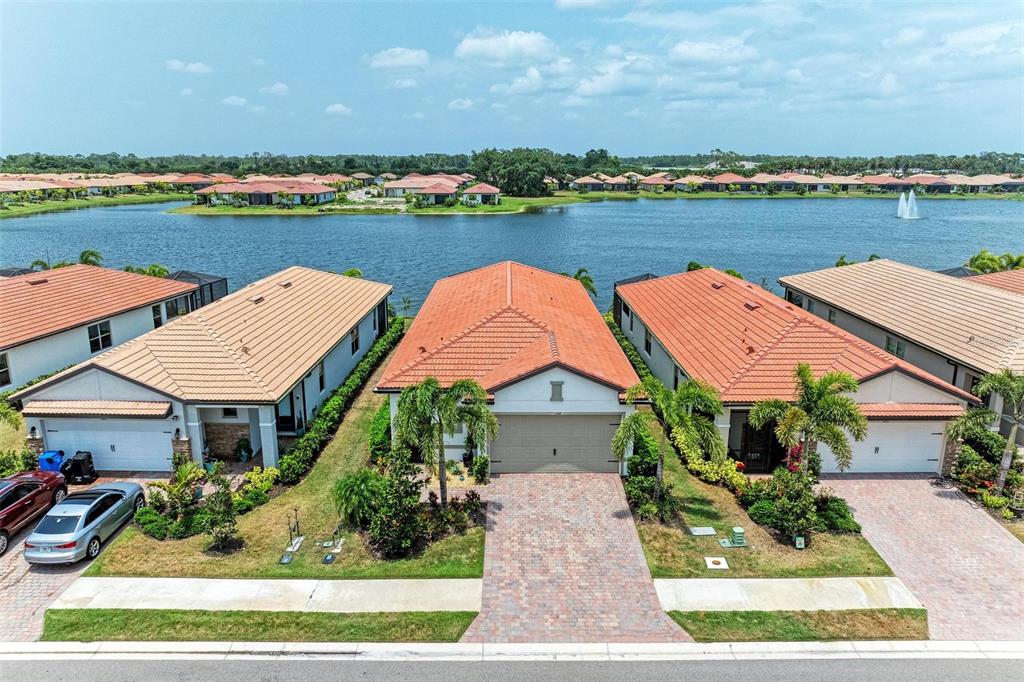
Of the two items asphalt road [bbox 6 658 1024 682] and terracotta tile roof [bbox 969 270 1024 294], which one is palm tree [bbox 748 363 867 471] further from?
terracotta tile roof [bbox 969 270 1024 294]

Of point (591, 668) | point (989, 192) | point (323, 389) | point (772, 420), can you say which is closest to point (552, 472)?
point (772, 420)

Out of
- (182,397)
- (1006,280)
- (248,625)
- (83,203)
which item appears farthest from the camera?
(83,203)

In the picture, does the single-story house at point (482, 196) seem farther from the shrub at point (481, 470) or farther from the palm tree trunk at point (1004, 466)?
the palm tree trunk at point (1004, 466)

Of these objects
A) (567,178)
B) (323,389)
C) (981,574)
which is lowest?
Answer: (981,574)

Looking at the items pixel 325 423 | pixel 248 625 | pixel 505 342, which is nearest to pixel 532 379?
pixel 505 342

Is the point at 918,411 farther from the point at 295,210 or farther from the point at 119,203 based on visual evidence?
the point at 119,203

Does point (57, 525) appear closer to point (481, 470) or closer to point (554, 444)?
point (481, 470)
